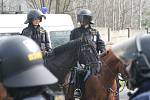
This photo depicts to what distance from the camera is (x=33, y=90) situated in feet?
9.16

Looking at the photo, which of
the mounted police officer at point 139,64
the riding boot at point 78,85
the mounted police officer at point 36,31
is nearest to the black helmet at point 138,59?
the mounted police officer at point 139,64

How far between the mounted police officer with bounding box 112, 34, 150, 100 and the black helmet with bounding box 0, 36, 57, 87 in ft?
1.52

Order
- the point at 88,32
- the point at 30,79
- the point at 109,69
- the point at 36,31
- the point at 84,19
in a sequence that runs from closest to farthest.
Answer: the point at 30,79, the point at 109,69, the point at 88,32, the point at 84,19, the point at 36,31

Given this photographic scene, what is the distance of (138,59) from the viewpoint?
2.84 meters

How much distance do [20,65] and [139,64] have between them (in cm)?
68

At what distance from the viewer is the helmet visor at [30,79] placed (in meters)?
2.79

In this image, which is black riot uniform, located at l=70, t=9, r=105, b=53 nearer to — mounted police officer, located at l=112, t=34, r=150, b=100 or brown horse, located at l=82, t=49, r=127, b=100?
brown horse, located at l=82, t=49, r=127, b=100

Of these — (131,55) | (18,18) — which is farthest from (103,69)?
(18,18)

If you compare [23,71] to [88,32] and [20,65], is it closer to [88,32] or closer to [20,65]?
[20,65]

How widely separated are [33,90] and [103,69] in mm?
4317

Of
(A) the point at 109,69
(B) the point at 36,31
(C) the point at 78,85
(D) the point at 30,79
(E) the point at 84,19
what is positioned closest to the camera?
(D) the point at 30,79

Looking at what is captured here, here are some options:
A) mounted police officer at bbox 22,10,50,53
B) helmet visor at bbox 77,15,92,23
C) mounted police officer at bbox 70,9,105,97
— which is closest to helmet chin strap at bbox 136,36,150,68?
mounted police officer at bbox 70,9,105,97

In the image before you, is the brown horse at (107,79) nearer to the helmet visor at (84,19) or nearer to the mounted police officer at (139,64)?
the helmet visor at (84,19)

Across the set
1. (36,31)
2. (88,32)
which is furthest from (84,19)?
(36,31)
